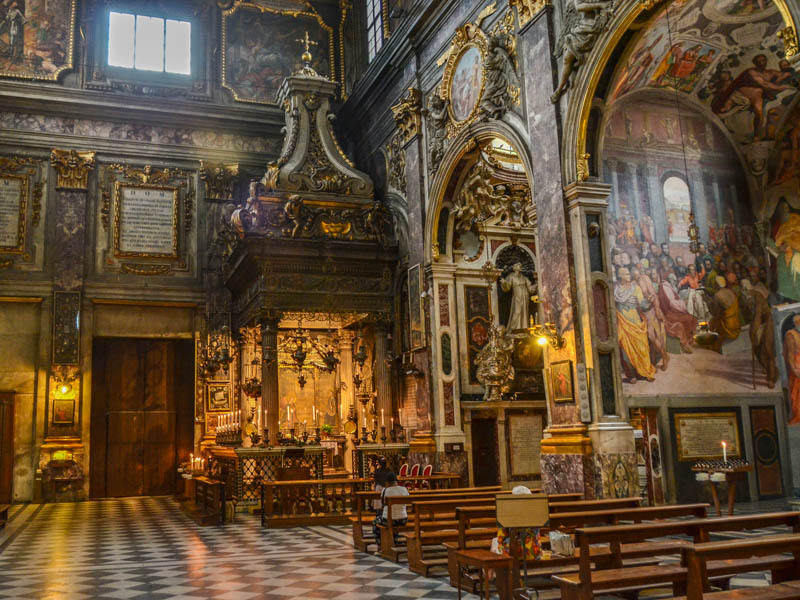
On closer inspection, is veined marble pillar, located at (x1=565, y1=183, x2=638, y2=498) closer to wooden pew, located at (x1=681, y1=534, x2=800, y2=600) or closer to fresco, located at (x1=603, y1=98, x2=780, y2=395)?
fresco, located at (x1=603, y1=98, x2=780, y2=395)

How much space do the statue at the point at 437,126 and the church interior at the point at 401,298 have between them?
0.07m

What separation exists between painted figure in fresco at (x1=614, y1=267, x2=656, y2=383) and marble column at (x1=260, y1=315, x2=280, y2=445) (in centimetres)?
713

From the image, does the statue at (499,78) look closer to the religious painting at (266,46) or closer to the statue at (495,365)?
the statue at (495,365)

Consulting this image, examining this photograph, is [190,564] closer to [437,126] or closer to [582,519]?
[582,519]

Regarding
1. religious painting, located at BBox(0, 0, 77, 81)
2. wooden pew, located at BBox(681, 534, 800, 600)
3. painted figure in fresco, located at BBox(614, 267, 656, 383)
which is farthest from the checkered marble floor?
religious painting, located at BBox(0, 0, 77, 81)

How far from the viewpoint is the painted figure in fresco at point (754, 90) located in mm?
12781

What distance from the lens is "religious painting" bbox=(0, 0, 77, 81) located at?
20.2m

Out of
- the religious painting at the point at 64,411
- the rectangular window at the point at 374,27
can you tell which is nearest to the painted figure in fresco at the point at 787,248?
the rectangular window at the point at 374,27

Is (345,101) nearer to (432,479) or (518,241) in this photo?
(518,241)

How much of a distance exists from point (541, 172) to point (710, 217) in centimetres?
459

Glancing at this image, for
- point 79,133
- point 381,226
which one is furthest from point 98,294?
point 381,226

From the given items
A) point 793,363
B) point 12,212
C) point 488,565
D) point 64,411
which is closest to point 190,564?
point 488,565

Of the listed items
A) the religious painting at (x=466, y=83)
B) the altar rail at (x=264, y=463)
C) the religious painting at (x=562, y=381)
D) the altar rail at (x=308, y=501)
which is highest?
the religious painting at (x=466, y=83)

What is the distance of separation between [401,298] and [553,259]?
683 centimetres
